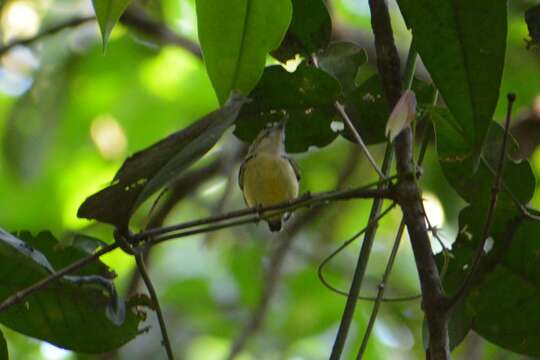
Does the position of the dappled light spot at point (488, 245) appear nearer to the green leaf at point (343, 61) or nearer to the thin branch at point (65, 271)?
the green leaf at point (343, 61)

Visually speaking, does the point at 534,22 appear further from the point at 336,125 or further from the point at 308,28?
the point at 336,125

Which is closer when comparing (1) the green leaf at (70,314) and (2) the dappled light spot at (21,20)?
(1) the green leaf at (70,314)

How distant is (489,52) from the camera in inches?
49.9

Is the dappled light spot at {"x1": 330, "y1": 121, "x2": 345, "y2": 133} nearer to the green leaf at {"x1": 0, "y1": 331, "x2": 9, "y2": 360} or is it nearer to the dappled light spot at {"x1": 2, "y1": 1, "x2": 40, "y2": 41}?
the green leaf at {"x1": 0, "y1": 331, "x2": 9, "y2": 360}

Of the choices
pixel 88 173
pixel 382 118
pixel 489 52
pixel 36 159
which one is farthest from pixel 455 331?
pixel 88 173

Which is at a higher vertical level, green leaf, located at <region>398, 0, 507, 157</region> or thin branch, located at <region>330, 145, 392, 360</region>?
green leaf, located at <region>398, 0, 507, 157</region>

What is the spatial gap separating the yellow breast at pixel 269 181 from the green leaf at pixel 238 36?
0.58m

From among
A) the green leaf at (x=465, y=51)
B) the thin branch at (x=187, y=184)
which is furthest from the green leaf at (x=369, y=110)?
the thin branch at (x=187, y=184)

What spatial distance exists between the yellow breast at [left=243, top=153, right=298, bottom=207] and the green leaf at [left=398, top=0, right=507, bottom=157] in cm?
73

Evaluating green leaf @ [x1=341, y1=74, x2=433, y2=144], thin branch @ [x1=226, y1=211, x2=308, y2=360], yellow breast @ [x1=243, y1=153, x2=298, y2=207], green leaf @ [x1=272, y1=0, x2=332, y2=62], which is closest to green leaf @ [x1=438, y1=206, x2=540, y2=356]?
green leaf @ [x1=341, y1=74, x2=433, y2=144]

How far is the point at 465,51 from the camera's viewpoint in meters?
1.28

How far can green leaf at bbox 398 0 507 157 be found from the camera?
1.27 metres

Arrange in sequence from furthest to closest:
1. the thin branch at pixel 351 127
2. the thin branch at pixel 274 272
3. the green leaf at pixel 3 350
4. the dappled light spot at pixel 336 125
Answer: the thin branch at pixel 274 272
the dappled light spot at pixel 336 125
the green leaf at pixel 3 350
the thin branch at pixel 351 127

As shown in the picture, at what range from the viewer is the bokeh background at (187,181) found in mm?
3227
